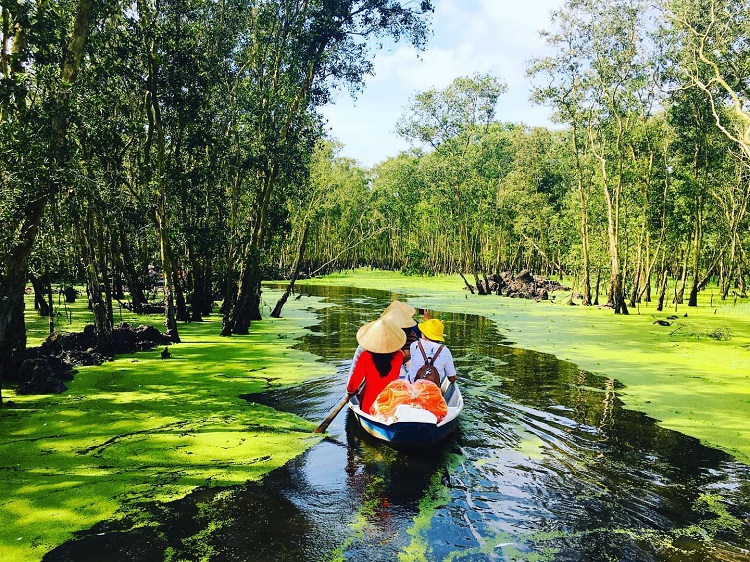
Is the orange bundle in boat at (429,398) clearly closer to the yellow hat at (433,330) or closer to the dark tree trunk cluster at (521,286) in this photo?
the yellow hat at (433,330)

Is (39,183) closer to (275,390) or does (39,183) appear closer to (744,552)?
(275,390)

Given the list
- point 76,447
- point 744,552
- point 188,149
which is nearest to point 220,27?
point 188,149

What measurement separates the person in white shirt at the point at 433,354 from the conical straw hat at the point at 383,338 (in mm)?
563

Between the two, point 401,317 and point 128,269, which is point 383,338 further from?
point 128,269

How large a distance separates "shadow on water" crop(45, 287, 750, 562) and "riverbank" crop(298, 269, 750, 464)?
86cm

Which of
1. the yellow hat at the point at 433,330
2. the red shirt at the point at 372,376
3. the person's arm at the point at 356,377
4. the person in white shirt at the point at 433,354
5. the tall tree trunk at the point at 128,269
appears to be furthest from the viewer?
the tall tree trunk at the point at 128,269

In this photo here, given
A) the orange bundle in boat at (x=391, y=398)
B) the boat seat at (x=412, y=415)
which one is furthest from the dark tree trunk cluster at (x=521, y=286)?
the boat seat at (x=412, y=415)

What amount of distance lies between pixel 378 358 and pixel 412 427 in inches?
50.2

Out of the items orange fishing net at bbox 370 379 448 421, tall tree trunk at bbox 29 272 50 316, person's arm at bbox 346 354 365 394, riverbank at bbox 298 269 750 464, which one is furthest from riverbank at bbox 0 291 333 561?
tall tree trunk at bbox 29 272 50 316

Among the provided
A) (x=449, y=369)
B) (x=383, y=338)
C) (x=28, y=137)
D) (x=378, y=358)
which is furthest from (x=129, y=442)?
(x=449, y=369)

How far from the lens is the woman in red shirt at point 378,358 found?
6820 mm

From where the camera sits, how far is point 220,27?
572 inches

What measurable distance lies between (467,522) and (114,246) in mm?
14452

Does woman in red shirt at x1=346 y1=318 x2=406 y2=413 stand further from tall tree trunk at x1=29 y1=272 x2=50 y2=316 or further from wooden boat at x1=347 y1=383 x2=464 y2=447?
tall tree trunk at x1=29 y1=272 x2=50 y2=316
